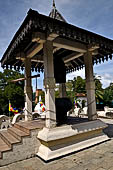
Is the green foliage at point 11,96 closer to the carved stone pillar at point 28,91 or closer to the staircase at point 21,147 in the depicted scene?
the carved stone pillar at point 28,91

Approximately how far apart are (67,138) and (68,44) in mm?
3310

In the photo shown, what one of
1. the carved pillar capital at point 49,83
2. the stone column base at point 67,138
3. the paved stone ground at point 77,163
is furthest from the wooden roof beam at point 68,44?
the paved stone ground at point 77,163

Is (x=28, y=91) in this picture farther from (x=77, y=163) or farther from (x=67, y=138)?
(x=77, y=163)


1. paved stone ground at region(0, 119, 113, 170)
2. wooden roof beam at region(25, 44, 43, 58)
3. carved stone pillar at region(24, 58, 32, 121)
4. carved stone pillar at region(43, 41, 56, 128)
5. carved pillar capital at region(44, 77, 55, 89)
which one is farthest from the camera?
carved stone pillar at region(24, 58, 32, 121)

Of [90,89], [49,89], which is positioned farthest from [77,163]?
[90,89]

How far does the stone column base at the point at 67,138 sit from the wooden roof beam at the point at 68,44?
113 inches

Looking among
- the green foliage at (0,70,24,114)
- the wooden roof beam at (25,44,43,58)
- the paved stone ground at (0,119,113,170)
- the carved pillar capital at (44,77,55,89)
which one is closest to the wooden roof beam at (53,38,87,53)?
the wooden roof beam at (25,44,43,58)

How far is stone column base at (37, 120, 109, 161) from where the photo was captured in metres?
3.71

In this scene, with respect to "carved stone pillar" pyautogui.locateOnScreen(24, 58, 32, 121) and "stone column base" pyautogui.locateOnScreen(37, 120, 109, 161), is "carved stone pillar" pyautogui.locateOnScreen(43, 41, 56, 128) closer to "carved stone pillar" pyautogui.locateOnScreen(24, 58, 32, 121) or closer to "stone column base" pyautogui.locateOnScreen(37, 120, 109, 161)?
"stone column base" pyautogui.locateOnScreen(37, 120, 109, 161)

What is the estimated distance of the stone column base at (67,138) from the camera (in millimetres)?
3705

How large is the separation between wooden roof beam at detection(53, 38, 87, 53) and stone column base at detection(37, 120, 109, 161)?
287 centimetres

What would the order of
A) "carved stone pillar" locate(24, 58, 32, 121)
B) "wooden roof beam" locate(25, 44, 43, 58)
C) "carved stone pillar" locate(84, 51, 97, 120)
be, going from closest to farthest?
"wooden roof beam" locate(25, 44, 43, 58) < "carved stone pillar" locate(84, 51, 97, 120) < "carved stone pillar" locate(24, 58, 32, 121)

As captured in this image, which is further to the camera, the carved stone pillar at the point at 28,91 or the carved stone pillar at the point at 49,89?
the carved stone pillar at the point at 28,91

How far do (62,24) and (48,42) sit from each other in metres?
0.76
